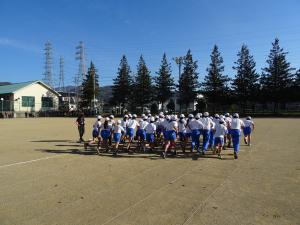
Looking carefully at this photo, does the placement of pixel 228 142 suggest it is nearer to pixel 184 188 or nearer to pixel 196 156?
pixel 196 156

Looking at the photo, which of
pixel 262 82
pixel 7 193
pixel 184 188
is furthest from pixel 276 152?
pixel 262 82

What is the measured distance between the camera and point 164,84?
67938 millimetres

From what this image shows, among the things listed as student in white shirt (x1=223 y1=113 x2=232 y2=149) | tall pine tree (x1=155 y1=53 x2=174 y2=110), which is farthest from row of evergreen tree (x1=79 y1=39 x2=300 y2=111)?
student in white shirt (x1=223 y1=113 x2=232 y2=149)

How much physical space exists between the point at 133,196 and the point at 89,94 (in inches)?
2574

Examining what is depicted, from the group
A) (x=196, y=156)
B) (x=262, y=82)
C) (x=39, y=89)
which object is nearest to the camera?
(x=196, y=156)

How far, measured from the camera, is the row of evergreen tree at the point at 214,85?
56.8 m

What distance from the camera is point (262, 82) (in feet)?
192

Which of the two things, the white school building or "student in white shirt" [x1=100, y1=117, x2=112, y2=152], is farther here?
the white school building

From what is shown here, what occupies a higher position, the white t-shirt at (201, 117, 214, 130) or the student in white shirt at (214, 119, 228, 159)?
the white t-shirt at (201, 117, 214, 130)

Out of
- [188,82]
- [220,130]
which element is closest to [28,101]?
[188,82]

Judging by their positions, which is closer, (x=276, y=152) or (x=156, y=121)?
(x=276, y=152)

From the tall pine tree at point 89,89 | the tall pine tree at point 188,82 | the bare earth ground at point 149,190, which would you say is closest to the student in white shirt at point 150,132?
the bare earth ground at point 149,190

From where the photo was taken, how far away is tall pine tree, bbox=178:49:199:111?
64588 mm

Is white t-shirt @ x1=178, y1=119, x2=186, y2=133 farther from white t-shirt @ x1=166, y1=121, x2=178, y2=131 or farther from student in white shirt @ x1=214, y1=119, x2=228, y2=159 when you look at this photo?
student in white shirt @ x1=214, y1=119, x2=228, y2=159
